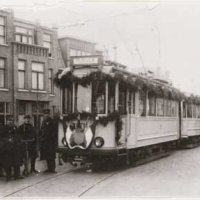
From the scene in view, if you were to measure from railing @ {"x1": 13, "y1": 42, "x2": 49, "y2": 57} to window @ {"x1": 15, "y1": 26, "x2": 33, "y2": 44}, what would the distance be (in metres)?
0.58

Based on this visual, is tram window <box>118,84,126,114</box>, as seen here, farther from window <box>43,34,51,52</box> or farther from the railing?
window <box>43,34,51,52</box>

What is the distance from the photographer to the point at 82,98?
39.7 ft

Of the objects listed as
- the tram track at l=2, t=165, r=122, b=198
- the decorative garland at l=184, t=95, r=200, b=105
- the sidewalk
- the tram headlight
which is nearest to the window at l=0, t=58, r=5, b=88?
the decorative garland at l=184, t=95, r=200, b=105

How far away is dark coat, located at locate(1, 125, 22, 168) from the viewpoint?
10.4m

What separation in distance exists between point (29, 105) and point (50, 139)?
15.7 m

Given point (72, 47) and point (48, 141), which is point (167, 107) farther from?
point (72, 47)

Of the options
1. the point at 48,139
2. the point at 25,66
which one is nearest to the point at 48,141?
the point at 48,139

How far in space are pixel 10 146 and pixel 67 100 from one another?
247cm

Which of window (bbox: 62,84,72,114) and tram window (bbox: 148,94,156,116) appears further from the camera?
tram window (bbox: 148,94,156,116)

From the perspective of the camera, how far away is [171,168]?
1278 cm

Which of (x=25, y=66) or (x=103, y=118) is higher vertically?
(x=25, y=66)

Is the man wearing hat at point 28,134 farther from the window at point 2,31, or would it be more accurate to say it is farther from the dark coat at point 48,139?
the window at point 2,31

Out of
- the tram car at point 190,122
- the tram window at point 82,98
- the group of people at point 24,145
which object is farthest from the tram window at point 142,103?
the tram car at point 190,122

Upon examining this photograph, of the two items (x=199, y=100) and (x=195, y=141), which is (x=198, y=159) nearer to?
(x=195, y=141)
